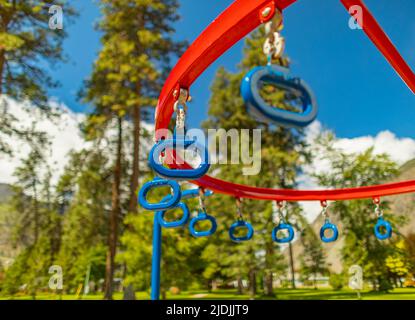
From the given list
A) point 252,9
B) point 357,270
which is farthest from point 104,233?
point 252,9

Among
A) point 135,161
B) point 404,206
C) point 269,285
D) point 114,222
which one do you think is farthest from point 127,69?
point 404,206

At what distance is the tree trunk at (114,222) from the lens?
51.2ft

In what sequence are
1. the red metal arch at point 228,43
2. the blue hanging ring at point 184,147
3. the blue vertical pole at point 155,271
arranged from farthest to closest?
the blue vertical pole at point 155,271 → the blue hanging ring at point 184,147 → the red metal arch at point 228,43

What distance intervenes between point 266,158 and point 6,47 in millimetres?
13072

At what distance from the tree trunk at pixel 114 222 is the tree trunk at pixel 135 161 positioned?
1708 millimetres

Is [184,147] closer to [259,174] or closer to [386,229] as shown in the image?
[386,229]

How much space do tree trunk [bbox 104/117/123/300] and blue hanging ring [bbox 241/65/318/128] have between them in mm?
15520

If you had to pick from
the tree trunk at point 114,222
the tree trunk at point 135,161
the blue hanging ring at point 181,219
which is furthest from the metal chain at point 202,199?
the tree trunk at point 114,222

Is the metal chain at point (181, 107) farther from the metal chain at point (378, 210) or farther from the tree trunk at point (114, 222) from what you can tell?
the tree trunk at point (114, 222)

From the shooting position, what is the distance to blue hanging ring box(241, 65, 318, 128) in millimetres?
1404

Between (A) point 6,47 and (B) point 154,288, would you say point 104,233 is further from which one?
(B) point 154,288

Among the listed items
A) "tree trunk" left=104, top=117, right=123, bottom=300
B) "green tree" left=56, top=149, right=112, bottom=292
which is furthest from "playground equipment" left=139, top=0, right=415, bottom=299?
"green tree" left=56, top=149, right=112, bottom=292

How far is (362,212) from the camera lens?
Answer: 19.3 meters

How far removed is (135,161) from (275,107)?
46.5 feet
